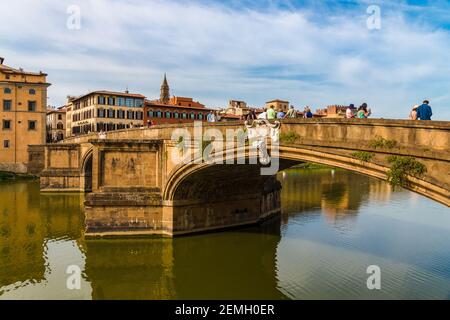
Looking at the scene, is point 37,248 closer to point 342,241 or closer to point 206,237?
point 206,237

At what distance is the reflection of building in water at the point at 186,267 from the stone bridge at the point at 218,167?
1.26 meters

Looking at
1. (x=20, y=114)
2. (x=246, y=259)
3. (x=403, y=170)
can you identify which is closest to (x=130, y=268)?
(x=246, y=259)

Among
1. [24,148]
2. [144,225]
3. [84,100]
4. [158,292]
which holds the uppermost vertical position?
[84,100]

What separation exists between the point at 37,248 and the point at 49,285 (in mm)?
5186

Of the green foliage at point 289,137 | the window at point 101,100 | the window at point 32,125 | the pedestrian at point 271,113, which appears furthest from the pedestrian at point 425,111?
the window at point 32,125

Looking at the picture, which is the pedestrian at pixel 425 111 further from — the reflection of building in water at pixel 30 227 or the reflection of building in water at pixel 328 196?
the reflection of building in water at pixel 328 196

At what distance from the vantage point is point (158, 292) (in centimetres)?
1364

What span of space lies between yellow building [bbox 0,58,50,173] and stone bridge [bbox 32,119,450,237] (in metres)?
23.0

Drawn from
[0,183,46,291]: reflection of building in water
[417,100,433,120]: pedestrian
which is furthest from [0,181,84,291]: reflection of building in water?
[417,100,433,120]: pedestrian

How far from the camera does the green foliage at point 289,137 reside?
42.4ft

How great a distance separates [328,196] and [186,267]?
2155 cm

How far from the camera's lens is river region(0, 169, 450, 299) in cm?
1344
